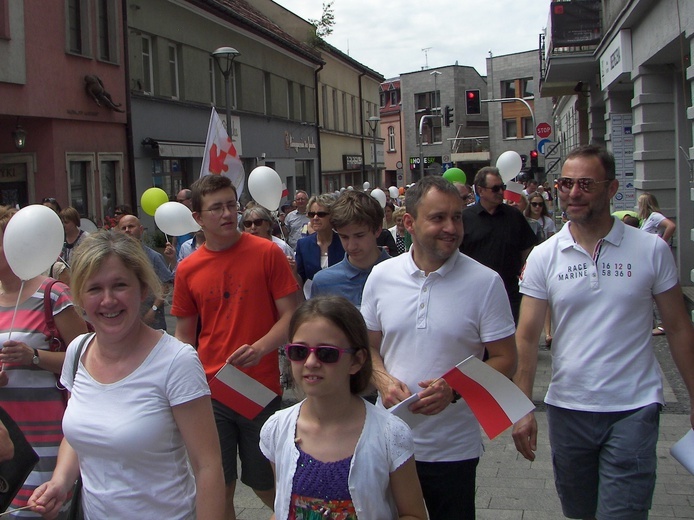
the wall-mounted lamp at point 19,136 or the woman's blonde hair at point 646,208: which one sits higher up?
the wall-mounted lamp at point 19,136

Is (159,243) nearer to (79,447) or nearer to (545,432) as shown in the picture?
(545,432)

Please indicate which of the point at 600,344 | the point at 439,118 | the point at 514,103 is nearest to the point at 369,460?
the point at 600,344

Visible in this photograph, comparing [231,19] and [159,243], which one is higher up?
[231,19]

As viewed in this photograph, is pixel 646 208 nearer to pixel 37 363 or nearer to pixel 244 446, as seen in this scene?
pixel 244 446

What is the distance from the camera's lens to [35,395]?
3727 mm

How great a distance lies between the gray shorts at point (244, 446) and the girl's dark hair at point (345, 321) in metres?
1.73

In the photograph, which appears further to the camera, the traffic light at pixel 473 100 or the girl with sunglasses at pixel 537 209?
the traffic light at pixel 473 100

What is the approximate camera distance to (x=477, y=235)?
7465 mm

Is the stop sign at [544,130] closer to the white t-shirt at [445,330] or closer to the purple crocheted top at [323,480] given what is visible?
the white t-shirt at [445,330]

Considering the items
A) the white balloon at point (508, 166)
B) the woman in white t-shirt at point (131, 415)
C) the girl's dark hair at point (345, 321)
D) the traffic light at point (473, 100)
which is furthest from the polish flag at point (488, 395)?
the traffic light at point (473, 100)

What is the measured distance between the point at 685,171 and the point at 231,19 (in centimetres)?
1723

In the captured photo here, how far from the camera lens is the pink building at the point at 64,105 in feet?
54.2

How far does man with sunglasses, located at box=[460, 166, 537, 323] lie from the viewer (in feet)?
24.4

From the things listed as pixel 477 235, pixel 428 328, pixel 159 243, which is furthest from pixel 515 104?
pixel 428 328
